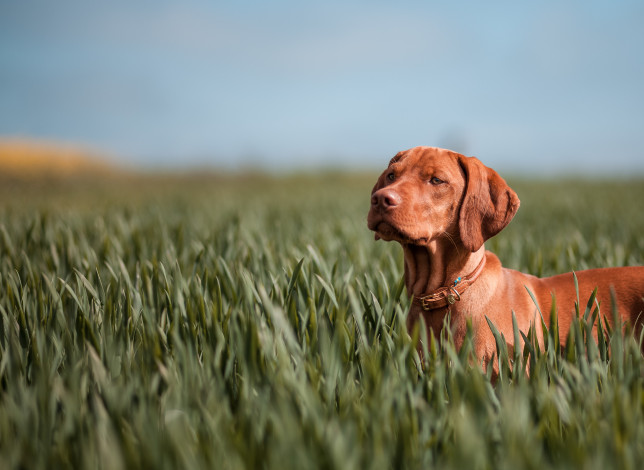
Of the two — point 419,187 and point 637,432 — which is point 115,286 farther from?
point 637,432

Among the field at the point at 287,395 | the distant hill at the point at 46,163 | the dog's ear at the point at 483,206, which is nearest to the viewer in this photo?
the field at the point at 287,395

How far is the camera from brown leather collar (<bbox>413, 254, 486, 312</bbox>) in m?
2.26

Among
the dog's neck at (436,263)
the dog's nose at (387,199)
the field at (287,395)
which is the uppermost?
the dog's nose at (387,199)

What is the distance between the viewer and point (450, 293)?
2260 millimetres

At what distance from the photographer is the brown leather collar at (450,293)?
2.26 m

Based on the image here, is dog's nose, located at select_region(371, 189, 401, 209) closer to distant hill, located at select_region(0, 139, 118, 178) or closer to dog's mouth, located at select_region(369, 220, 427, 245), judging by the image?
dog's mouth, located at select_region(369, 220, 427, 245)

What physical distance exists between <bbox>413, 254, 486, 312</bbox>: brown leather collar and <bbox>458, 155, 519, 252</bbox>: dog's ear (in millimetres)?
148

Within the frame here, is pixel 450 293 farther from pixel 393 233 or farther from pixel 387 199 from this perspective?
pixel 387 199

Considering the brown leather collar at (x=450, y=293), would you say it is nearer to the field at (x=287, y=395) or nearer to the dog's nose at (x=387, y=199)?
the field at (x=287, y=395)

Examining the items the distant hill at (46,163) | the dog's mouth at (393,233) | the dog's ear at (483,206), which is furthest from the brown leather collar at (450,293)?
the distant hill at (46,163)

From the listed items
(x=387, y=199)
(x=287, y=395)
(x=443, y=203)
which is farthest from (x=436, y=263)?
(x=287, y=395)

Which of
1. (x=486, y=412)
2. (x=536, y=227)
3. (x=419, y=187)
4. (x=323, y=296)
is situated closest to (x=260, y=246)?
(x=323, y=296)

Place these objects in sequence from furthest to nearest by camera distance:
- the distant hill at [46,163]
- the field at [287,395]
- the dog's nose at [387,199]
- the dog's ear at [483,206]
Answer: the distant hill at [46,163] < the dog's ear at [483,206] < the dog's nose at [387,199] < the field at [287,395]

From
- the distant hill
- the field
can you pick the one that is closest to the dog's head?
the field
